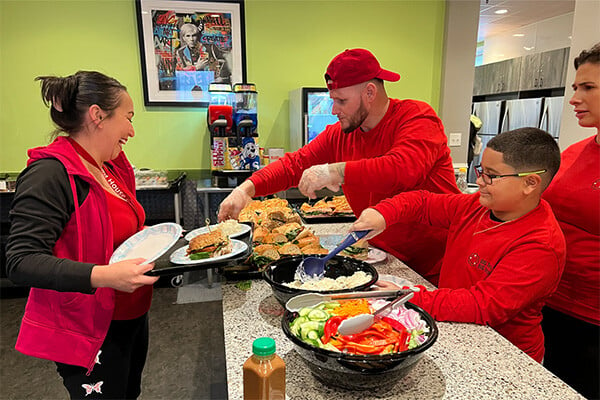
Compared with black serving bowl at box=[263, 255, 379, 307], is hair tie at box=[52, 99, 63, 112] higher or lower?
higher

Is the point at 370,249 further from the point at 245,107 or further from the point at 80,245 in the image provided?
the point at 245,107

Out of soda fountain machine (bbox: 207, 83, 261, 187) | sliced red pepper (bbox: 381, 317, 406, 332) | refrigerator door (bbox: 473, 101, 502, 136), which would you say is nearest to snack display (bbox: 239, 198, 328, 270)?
sliced red pepper (bbox: 381, 317, 406, 332)

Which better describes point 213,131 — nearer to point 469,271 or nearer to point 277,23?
point 277,23

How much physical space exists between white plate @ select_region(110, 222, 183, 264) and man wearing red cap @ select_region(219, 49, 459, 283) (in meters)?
0.33

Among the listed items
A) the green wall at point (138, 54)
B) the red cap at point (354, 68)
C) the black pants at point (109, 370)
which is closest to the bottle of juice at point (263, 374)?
the black pants at point (109, 370)

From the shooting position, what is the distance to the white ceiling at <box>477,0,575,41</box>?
5.66 meters

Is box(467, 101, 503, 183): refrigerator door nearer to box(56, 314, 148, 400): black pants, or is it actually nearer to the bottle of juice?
box(56, 314, 148, 400): black pants

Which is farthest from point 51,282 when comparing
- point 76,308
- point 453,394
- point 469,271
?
point 469,271

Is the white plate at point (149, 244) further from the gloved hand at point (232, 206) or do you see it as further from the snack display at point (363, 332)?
the snack display at point (363, 332)

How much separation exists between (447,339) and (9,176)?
4239mm

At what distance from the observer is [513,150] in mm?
1357

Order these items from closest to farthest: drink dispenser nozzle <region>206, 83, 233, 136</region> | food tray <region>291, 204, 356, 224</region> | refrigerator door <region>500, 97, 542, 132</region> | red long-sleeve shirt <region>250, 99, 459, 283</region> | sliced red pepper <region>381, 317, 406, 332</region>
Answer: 1. sliced red pepper <region>381, 317, 406, 332</region>
2. red long-sleeve shirt <region>250, 99, 459, 283</region>
3. food tray <region>291, 204, 356, 224</region>
4. drink dispenser nozzle <region>206, 83, 233, 136</region>
5. refrigerator door <region>500, 97, 542, 132</region>

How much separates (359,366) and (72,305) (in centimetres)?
97

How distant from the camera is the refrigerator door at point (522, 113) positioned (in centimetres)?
648
